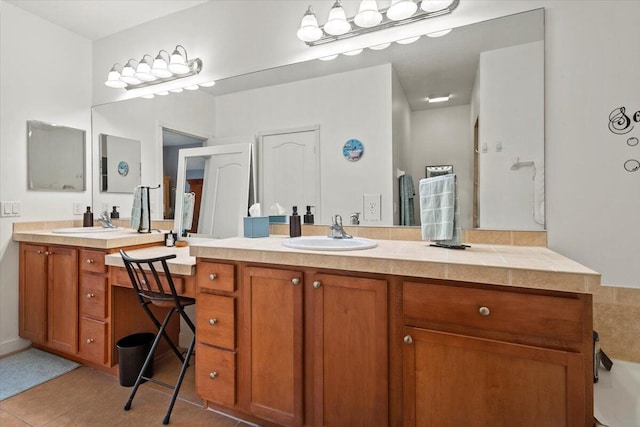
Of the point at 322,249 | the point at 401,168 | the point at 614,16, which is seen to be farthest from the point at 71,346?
the point at 614,16

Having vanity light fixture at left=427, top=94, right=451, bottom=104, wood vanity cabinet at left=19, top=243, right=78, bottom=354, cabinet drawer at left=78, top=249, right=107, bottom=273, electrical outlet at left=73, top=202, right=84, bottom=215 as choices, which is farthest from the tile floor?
vanity light fixture at left=427, top=94, right=451, bottom=104

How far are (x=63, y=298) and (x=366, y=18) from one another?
2.66m

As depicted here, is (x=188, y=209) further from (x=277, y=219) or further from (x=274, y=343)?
(x=274, y=343)

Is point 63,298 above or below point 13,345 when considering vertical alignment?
above

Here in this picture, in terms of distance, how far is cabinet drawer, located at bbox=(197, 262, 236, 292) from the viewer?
1.53 meters

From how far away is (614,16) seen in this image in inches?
54.6

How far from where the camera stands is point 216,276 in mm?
1566

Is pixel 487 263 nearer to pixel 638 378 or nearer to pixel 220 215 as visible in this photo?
pixel 638 378

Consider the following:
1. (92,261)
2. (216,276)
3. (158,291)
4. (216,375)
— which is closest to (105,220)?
(92,261)

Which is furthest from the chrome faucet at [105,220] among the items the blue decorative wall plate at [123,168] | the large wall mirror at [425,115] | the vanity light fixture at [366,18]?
the vanity light fixture at [366,18]

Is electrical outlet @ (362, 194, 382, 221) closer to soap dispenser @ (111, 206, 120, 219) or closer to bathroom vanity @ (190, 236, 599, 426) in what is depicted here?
bathroom vanity @ (190, 236, 599, 426)

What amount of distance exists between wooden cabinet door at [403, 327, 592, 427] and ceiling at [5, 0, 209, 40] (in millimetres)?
2720

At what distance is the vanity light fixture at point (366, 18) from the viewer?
1649 millimetres

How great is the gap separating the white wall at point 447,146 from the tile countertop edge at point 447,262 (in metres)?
0.28
